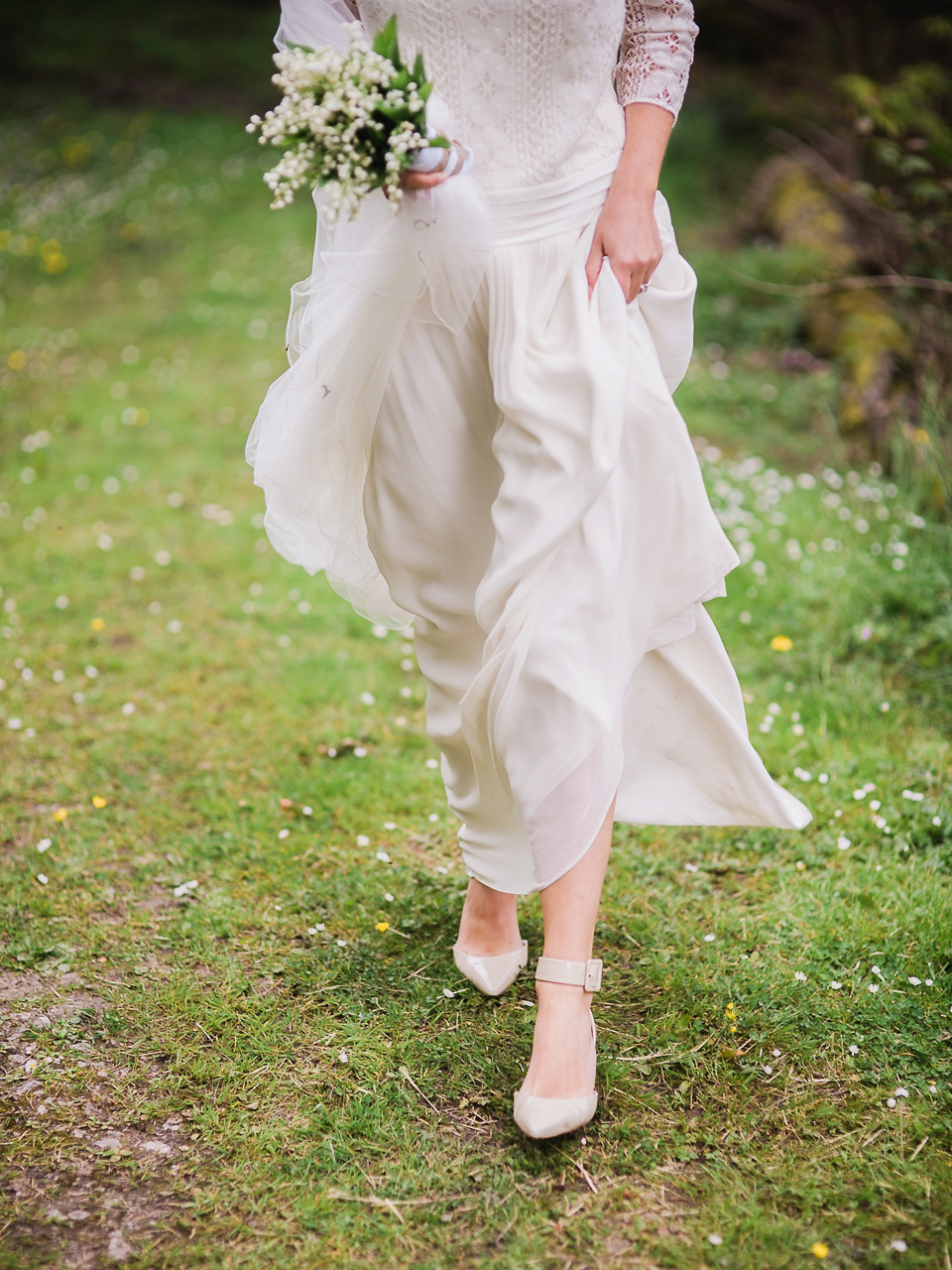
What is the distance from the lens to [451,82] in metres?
1.92

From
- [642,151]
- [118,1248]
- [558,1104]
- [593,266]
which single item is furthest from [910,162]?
[118,1248]

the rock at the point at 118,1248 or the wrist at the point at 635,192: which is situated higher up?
the wrist at the point at 635,192

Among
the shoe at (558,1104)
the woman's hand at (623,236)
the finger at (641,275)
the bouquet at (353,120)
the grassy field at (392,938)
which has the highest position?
the bouquet at (353,120)

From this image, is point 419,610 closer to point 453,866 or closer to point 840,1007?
point 453,866

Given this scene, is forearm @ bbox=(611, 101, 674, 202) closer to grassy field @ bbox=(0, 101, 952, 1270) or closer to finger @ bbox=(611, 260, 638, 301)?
finger @ bbox=(611, 260, 638, 301)

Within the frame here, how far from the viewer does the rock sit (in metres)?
1.78

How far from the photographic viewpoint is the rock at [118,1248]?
5.85 ft

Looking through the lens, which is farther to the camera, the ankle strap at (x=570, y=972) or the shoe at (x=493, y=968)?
the shoe at (x=493, y=968)

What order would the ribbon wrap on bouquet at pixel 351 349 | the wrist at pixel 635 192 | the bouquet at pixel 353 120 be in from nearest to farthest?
the bouquet at pixel 353 120 → the ribbon wrap on bouquet at pixel 351 349 → the wrist at pixel 635 192

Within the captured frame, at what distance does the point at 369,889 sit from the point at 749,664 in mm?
1618

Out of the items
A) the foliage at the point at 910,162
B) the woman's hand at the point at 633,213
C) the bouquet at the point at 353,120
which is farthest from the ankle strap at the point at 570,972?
the foliage at the point at 910,162

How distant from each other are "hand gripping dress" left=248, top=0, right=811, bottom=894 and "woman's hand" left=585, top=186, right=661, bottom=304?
0.08 ft

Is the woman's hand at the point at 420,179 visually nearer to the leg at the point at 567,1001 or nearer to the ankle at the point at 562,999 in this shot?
the leg at the point at 567,1001

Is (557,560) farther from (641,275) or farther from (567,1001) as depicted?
(567,1001)
